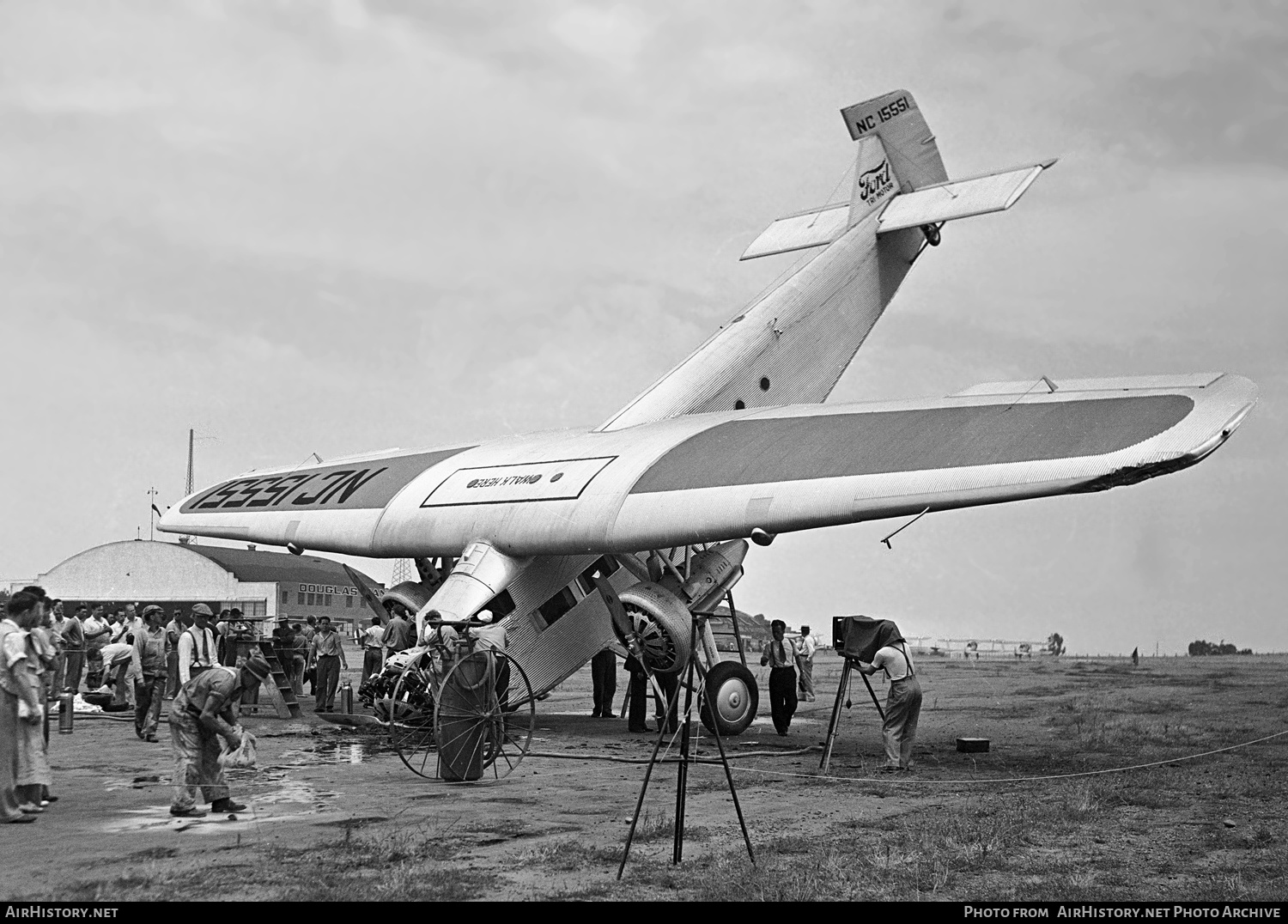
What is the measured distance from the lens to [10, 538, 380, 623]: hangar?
52.1 meters

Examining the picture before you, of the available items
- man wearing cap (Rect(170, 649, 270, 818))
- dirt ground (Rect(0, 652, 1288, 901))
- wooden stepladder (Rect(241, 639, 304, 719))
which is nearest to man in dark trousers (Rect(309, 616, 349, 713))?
wooden stepladder (Rect(241, 639, 304, 719))

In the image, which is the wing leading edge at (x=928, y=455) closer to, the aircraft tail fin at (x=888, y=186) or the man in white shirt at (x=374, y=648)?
the man in white shirt at (x=374, y=648)

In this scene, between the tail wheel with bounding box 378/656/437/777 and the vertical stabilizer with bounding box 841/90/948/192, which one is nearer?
the tail wheel with bounding box 378/656/437/777

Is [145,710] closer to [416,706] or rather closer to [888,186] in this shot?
[416,706]

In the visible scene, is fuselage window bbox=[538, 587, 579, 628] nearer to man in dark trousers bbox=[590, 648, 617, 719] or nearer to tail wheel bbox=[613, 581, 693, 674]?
tail wheel bbox=[613, 581, 693, 674]

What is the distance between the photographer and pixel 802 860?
27.1 feet

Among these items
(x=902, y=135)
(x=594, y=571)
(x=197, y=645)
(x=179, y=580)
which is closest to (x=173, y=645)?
(x=197, y=645)

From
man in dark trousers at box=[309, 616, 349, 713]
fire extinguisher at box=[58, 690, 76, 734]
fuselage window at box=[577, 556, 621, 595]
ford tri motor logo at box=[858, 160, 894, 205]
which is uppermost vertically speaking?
ford tri motor logo at box=[858, 160, 894, 205]

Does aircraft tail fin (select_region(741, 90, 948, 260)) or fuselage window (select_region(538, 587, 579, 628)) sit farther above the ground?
aircraft tail fin (select_region(741, 90, 948, 260))

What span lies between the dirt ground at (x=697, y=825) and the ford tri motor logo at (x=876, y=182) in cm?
1161

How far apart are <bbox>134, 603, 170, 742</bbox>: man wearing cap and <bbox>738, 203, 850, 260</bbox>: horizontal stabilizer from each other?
46.9 feet

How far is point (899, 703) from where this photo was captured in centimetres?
1326

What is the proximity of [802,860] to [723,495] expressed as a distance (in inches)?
254

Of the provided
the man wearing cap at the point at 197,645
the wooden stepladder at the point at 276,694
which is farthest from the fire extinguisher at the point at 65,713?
the man wearing cap at the point at 197,645
